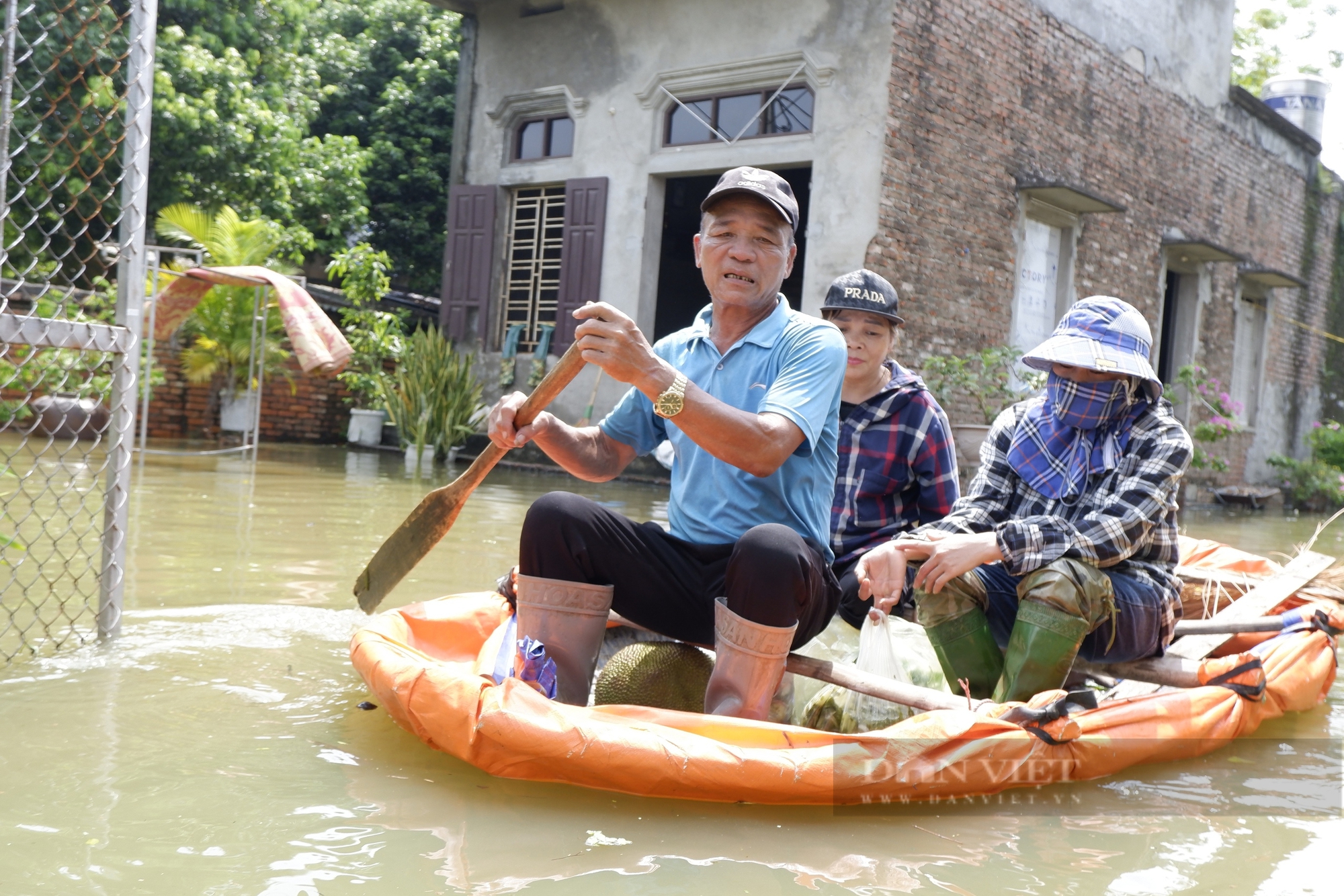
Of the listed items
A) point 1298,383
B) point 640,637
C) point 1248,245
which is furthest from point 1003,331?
point 640,637

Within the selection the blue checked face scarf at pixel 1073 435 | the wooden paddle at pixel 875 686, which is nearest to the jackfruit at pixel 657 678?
the wooden paddle at pixel 875 686

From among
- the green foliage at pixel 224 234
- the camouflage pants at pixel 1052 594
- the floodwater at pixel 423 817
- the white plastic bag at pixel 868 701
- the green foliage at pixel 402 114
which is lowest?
the floodwater at pixel 423 817

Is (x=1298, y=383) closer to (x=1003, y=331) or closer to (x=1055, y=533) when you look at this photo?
(x=1003, y=331)

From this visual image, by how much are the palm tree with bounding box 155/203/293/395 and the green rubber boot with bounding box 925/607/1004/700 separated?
10.9m

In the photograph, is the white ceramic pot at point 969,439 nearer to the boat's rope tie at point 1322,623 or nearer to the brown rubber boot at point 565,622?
the boat's rope tie at point 1322,623

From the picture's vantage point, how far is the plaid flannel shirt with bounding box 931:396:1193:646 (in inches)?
112

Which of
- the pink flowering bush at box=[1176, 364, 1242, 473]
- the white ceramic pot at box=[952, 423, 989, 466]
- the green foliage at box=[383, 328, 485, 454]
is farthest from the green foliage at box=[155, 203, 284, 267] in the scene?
the pink flowering bush at box=[1176, 364, 1242, 473]

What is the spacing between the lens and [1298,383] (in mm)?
15867

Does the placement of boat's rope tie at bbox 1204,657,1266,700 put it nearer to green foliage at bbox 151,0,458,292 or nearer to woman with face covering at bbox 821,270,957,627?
woman with face covering at bbox 821,270,957,627

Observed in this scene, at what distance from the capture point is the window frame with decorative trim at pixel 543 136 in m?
12.0

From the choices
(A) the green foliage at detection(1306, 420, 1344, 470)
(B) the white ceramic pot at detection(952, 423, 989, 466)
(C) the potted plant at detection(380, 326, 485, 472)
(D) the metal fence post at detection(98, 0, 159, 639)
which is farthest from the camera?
(A) the green foliage at detection(1306, 420, 1344, 470)

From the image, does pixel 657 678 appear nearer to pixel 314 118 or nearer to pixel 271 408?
pixel 271 408

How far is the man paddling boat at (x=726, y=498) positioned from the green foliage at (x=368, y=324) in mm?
10209

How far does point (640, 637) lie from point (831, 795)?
104 cm
